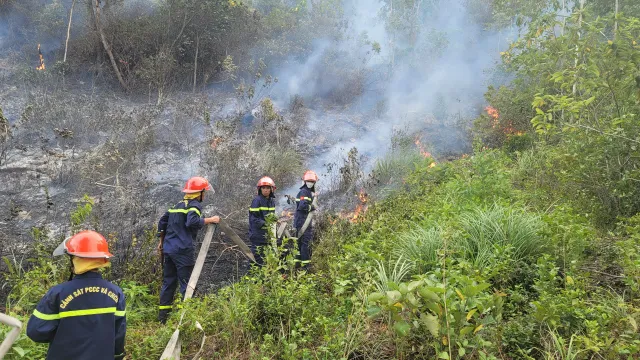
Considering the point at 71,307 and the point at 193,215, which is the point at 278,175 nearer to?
the point at 193,215

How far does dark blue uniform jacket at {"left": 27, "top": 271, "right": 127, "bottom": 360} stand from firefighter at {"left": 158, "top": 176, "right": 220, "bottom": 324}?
2.36 m

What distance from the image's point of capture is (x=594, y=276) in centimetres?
374

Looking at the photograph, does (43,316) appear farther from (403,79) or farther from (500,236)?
(403,79)

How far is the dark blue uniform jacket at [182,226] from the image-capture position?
510 centimetres

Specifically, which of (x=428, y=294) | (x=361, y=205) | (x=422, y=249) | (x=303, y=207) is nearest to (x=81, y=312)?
(x=428, y=294)

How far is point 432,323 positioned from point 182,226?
3527 mm

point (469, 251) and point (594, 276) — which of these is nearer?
point (594, 276)

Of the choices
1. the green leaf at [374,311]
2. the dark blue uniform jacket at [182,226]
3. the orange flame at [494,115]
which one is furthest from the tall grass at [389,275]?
the orange flame at [494,115]

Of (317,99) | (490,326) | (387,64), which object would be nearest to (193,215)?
(490,326)

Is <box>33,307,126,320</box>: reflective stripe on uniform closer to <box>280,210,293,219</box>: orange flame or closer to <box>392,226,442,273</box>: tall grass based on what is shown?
<box>392,226,442,273</box>: tall grass

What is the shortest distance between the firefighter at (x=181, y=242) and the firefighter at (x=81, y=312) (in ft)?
7.59

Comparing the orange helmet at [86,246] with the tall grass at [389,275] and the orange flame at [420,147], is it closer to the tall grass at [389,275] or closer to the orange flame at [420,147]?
the tall grass at [389,275]

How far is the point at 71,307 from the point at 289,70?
44.8 ft

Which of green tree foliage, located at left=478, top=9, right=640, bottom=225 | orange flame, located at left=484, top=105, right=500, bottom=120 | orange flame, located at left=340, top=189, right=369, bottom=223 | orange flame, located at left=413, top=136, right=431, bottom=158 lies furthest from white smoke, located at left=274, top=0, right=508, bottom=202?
green tree foliage, located at left=478, top=9, right=640, bottom=225
